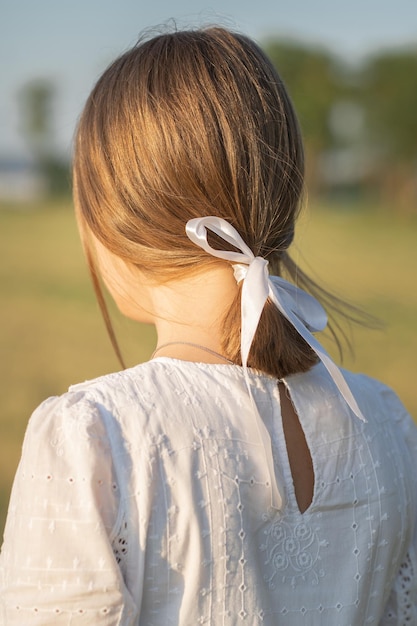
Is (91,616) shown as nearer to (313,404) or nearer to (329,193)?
(313,404)

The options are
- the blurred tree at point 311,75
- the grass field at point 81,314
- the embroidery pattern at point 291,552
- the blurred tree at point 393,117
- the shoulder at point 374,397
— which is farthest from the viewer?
the blurred tree at point 311,75

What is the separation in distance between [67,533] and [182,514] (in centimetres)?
13

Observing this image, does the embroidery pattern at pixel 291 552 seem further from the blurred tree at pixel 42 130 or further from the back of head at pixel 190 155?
the blurred tree at pixel 42 130

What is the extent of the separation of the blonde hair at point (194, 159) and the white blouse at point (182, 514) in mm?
100

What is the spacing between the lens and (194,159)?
1.04m

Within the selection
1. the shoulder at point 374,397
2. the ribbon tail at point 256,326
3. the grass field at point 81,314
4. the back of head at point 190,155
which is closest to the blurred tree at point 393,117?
the grass field at point 81,314

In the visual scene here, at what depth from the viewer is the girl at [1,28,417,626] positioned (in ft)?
3.11

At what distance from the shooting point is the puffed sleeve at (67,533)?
93 cm

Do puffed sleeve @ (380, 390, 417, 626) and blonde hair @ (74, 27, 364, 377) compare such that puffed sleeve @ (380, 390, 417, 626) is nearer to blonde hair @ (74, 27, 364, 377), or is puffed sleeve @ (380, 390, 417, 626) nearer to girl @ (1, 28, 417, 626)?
girl @ (1, 28, 417, 626)

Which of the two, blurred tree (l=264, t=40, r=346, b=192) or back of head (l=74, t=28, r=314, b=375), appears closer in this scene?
back of head (l=74, t=28, r=314, b=375)

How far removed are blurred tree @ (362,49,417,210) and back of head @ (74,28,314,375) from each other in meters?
26.7

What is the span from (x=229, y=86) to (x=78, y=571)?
23.9 inches

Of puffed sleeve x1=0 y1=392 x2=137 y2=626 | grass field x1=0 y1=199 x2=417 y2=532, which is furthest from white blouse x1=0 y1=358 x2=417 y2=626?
grass field x1=0 y1=199 x2=417 y2=532

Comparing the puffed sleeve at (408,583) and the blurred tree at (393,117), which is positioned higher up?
the puffed sleeve at (408,583)
